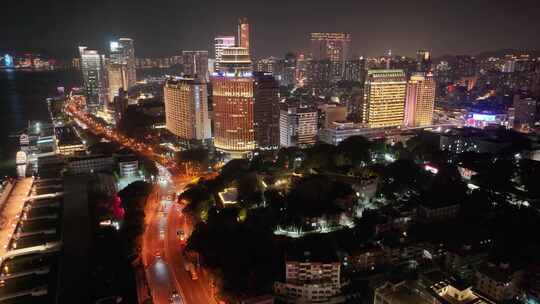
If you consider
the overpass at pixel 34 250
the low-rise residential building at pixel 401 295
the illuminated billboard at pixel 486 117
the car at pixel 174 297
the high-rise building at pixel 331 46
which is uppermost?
the high-rise building at pixel 331 46

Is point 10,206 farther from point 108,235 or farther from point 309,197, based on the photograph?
point 309,197

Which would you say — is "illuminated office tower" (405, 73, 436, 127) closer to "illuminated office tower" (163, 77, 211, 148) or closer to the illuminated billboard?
the illuminated billboard

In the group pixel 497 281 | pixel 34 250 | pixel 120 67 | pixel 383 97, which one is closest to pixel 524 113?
pixel 383 97

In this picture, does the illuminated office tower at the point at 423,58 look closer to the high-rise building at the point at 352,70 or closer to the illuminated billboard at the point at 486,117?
the high-rise building at the point at 352,70

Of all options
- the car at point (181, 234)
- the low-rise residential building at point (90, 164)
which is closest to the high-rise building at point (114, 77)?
the low-rise residential building at point (90, 164)

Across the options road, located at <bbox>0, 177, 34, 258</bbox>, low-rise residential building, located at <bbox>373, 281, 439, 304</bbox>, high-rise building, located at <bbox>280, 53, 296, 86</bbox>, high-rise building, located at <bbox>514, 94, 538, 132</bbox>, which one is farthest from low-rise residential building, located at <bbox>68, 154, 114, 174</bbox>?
high-rise building, located at <bbox>280, 53, 296, 86</bbox>

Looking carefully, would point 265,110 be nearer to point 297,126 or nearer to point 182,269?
point 297,126
